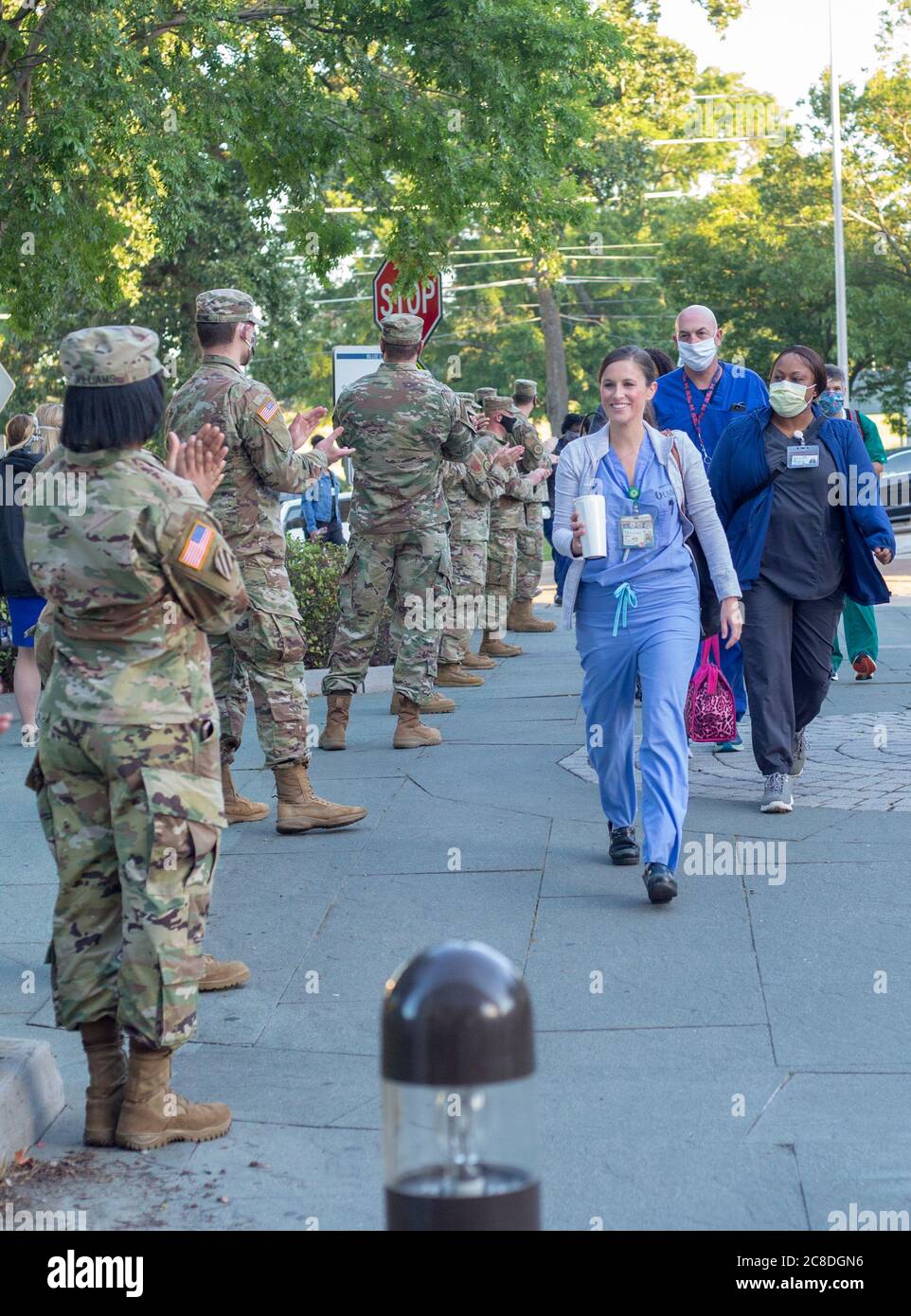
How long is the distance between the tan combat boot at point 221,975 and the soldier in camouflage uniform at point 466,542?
22.6 feet

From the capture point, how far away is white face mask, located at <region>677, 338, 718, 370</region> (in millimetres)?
8648

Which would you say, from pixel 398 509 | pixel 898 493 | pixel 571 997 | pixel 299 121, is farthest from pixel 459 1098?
pixel 898 493

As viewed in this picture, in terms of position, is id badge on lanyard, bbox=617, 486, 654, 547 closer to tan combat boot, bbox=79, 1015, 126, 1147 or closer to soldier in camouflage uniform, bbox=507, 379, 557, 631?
tan combat boot, bbox=79, 1015, 126, 1147

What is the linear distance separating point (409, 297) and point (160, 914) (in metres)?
12.6

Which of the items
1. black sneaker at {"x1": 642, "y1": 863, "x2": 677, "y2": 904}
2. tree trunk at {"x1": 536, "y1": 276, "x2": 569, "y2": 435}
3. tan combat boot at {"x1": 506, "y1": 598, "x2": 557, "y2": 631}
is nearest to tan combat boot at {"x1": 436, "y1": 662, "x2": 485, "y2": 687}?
tan combat boot at {"x1": 506, "y1": 598, "x2": 557, "y2": 631}

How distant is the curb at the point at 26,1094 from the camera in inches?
169

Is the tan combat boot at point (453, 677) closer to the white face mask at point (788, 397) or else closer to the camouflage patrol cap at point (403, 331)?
the camouflage patrol cap at point (403, 331)

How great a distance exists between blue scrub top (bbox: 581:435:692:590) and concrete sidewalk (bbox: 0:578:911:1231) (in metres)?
1.21

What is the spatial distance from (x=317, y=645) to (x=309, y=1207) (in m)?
9.61

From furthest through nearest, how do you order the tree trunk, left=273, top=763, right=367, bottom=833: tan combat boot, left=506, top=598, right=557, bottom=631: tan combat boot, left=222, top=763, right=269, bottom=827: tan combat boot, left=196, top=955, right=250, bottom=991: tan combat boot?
1. the tree trunk
2. left=506, top=598, right=557, bottom=631: tan combat boot
3. left=222, top=763, right=269, bottom=827: tan combat boot
4. left=273, top=763, right=367, bottom=833: tan combat boot
5. left=196, top=955, right=250, bottom=991: tan combat boot

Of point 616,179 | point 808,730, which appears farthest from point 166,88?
point 616,179

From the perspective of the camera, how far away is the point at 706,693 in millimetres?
8391

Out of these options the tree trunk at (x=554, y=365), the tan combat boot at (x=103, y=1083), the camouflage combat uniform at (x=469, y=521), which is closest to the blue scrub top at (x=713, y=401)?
the camouflage combat uniform at (x=469, y=521)

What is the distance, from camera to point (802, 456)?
308 inches
